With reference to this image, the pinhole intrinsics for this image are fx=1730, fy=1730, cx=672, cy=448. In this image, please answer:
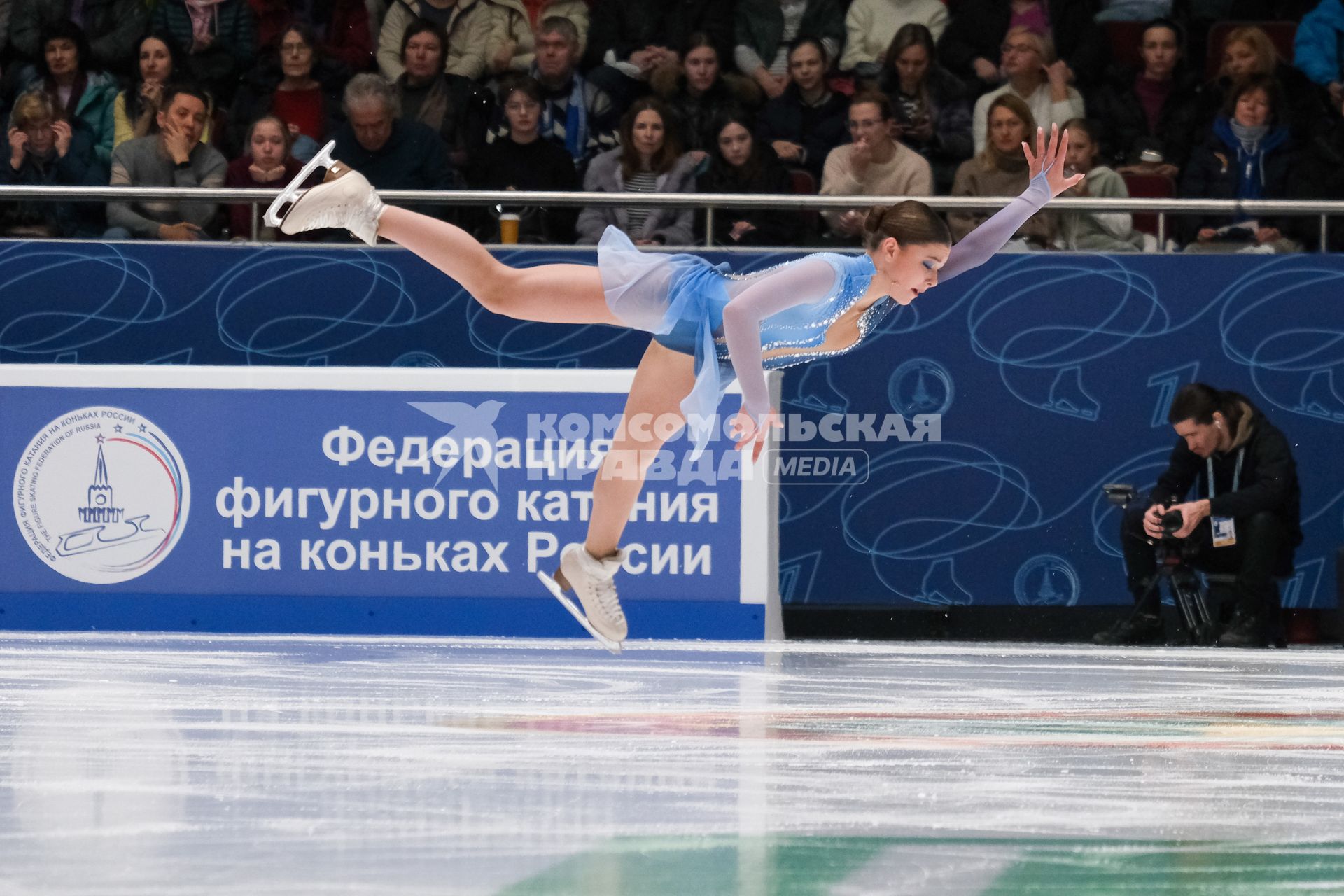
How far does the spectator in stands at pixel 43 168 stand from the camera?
23.9ft

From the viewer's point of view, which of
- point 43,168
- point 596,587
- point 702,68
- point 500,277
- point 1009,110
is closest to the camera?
point 500,277

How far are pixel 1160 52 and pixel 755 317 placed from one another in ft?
14.1

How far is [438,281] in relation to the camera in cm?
704

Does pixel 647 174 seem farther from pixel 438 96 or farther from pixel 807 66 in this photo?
pixel 438 96

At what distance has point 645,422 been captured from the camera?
4574 millimetres

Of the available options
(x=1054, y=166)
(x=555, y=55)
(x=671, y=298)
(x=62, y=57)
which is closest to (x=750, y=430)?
(x=671, y=298)

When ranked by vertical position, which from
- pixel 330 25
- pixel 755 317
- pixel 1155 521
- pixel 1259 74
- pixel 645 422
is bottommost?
pixel 1155 521

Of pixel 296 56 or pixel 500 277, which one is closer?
pixel 500 277

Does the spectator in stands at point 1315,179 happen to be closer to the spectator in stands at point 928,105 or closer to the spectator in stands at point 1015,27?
the spectator in stands at point 1015,27

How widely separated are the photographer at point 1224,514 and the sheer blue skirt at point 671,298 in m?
2.73

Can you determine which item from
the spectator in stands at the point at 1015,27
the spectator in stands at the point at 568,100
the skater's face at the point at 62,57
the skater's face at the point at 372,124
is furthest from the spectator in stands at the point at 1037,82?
the skater's face at the point at 62,57

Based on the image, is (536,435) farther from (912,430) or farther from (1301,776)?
(1301,776)

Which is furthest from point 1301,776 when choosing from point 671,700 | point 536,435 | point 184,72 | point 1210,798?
point 184,72

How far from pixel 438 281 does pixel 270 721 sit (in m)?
3.69
